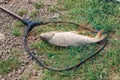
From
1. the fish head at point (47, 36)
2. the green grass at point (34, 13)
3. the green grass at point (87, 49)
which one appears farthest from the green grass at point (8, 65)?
the green grass at point (34, 13)

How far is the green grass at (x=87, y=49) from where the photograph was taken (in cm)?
481

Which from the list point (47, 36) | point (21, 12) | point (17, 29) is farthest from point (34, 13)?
point (47, 36)

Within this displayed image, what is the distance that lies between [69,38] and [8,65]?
0.90 meters

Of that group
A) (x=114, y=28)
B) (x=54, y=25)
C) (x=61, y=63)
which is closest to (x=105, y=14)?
(x=114, y=28)

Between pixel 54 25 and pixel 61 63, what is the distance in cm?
87

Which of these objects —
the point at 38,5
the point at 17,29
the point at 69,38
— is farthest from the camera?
the point at 38,5

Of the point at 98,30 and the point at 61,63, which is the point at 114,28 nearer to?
the point at 98,30

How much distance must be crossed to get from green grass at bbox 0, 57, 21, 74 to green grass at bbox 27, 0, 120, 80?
0.35 meters

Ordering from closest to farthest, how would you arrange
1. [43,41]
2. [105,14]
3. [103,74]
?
[103,74]
[43,41]
[105,14]

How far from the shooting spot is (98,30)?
17.8ft

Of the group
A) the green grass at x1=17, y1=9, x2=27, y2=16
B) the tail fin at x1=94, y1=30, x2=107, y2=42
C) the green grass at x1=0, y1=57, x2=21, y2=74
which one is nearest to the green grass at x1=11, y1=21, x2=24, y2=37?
the green grass at x1=17, y1=9, x2=27, y2=16

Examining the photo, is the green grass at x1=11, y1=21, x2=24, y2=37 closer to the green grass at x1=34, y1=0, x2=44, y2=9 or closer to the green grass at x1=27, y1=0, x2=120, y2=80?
the green grass at x1=27, y1=0, x2=120, y2=80

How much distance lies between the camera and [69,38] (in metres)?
5.15

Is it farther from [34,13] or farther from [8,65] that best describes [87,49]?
[34,13]
